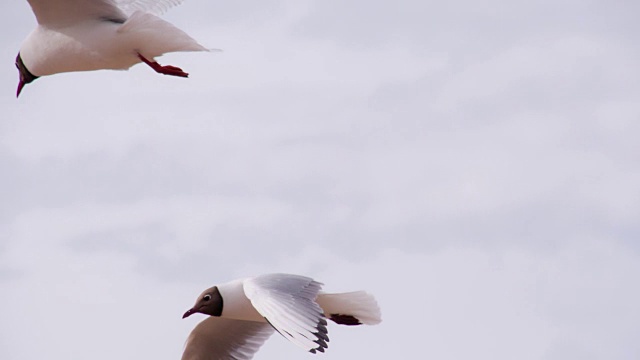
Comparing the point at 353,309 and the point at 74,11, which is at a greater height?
the point at 74,11

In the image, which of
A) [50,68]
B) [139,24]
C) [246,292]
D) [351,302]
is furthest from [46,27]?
[351,302]

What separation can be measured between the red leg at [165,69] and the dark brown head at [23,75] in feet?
3.79

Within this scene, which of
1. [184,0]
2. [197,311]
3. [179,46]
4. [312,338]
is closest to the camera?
[312,338]

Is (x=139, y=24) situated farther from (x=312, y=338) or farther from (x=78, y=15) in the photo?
(x=312, y=338)

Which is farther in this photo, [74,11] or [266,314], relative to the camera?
[74,11]

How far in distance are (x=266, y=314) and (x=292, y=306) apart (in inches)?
6.1

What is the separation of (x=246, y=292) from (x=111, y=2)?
1821 millimetres

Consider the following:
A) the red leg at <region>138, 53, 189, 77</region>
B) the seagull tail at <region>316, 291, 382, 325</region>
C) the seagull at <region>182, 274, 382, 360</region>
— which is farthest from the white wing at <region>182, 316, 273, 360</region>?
the red leg at <region>138, 53, 189, 77</region>

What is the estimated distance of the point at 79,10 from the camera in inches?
332

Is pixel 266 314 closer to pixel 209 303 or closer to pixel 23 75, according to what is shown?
pixel 209 303

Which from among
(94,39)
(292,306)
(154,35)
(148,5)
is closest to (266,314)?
(292,306)

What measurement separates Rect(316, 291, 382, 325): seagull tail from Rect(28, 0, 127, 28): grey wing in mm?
2209

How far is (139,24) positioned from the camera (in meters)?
7.96

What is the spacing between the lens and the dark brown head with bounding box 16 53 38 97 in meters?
9.02
